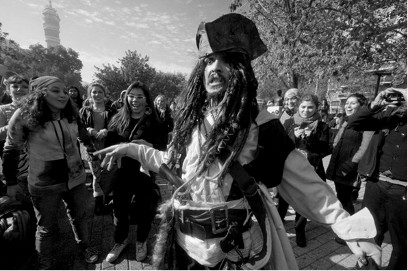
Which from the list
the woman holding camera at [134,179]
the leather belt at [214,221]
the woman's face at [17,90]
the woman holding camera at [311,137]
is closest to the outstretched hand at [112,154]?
the leather belt at [214,221]

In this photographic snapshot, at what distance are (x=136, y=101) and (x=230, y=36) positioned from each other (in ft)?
6.49

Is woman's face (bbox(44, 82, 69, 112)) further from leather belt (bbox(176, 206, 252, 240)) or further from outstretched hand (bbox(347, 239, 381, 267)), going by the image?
outstretched hand (bbox(347, 239, 381, 267))

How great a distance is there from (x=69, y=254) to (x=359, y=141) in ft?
14.2

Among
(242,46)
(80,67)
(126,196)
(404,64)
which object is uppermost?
(80,67)

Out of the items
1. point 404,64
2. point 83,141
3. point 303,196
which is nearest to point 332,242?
point 303,196

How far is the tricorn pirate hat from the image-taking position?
138 cm

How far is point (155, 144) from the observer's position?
9.96 ft

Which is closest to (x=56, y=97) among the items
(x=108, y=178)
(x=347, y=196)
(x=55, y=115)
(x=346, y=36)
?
(x=55, y=115)

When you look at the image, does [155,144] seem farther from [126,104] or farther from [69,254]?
[69,254]

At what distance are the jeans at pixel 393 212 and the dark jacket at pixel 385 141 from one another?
5.1 inches

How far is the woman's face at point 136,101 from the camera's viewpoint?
3.03 m

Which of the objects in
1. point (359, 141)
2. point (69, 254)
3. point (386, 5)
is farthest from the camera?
point (386, 5)

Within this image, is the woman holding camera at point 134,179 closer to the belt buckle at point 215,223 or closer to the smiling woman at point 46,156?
the smiling woman at point 46,156

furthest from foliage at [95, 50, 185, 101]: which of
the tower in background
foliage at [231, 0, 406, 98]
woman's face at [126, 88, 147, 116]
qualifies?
the tower in background
